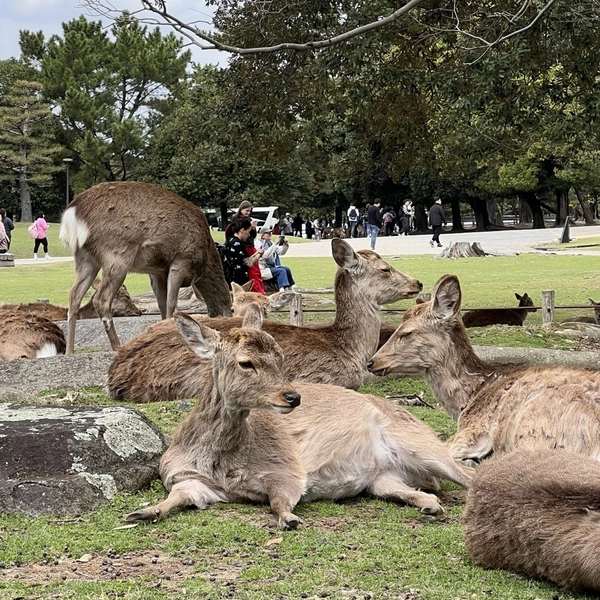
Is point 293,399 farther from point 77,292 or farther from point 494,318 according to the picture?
point 494,318

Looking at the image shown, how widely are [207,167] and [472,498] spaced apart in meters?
54.5

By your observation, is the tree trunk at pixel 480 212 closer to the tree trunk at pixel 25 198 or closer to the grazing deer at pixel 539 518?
the tree trunk at pixel 25 198

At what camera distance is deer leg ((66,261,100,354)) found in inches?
412

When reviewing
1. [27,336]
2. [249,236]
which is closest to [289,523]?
[27,336]

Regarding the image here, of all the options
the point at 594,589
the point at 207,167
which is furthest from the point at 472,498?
the point at 207,167

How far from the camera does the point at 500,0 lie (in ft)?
42.9

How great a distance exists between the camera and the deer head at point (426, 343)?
6512 millimetres

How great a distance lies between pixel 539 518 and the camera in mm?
3531

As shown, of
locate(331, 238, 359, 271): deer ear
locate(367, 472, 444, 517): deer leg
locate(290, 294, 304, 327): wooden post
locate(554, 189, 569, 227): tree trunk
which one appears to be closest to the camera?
locate(367, 472, 444, 517): deer leg

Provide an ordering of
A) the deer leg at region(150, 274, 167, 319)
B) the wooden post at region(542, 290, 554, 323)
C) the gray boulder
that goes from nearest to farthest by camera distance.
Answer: the gray boulder < the deer leg at region(150, 274, 167, 319) < the wooden post at region(542, 290, 554, 323)

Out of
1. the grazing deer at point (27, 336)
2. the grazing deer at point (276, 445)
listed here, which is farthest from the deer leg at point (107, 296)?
the grazing deer at point (276, 445)

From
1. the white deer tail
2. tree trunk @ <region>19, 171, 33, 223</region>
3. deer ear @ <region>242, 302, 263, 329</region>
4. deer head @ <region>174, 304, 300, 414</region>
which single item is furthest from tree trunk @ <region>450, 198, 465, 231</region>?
deer head @ <region>174, 304, 300, 414</region>

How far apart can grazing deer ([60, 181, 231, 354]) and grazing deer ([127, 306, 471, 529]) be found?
5448 mm

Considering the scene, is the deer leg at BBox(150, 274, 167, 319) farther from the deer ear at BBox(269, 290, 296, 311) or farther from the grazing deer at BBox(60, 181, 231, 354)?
the deer ear at BBox(269, 290, 296, 311)
